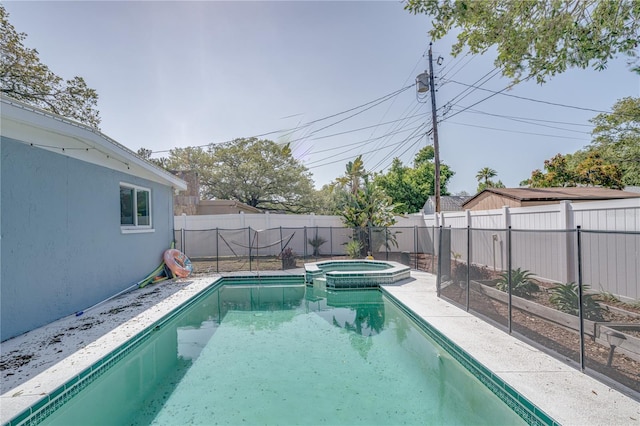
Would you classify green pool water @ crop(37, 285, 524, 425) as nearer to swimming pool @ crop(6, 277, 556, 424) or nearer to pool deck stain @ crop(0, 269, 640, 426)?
swimming pool @ crop(6, 277, 556, 424)

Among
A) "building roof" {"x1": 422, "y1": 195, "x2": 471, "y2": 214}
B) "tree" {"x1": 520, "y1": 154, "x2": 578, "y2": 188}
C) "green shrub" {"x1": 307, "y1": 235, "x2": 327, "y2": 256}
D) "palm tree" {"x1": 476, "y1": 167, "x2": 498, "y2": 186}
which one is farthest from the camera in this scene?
"palm tree" {"x1": 476, "y1": 167, "x2": 498, "y2": 186}

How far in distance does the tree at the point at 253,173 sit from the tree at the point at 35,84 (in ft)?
31.7

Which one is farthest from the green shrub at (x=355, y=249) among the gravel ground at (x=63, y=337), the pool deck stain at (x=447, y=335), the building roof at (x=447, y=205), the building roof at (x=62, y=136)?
the building roof at (x=447, y=205)

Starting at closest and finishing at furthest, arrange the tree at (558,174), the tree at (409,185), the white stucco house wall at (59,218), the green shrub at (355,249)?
the white stucco house wall at (59,218) < the green shrub at (355,249) < the tree at (558,174) < the tree at (409,185)

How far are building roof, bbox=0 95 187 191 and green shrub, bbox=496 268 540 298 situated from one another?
6.56 meters

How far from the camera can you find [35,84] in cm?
1025

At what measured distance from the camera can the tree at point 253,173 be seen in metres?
21.7

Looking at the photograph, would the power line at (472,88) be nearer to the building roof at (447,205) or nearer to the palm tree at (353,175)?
the palm tree at (353,175)

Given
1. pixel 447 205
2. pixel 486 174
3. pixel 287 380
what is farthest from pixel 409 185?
pixel 287 380

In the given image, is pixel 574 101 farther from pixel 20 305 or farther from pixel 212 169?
pixel 212 169

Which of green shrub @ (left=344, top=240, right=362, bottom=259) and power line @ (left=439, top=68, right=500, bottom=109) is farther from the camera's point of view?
green shrub @ (left=344, top=240, right=362, bottom=259)

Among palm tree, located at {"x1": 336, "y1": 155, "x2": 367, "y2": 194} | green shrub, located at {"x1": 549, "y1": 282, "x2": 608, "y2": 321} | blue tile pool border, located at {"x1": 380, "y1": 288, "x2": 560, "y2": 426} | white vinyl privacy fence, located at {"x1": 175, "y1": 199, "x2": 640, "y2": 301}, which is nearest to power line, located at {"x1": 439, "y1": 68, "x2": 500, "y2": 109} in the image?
palm tree, located at {"x1": 336, "y1": 155, "x2": 367, "y2": 194}

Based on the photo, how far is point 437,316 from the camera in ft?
15.9

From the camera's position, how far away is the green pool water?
2754mm
